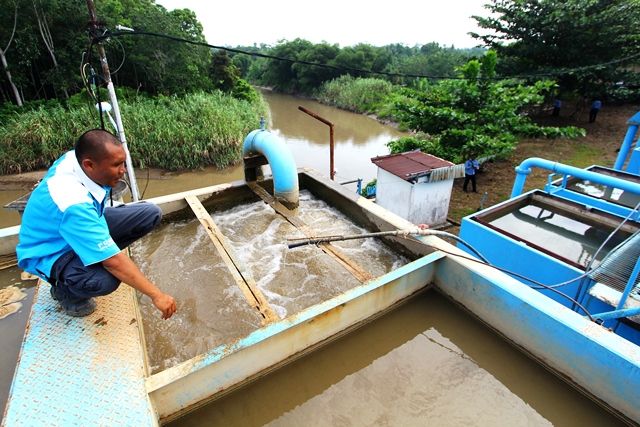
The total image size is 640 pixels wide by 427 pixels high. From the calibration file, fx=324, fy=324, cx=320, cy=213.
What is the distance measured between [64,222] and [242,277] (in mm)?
1342

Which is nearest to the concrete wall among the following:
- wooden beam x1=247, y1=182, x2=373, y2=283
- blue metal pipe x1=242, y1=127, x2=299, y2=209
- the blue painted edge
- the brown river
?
blue metal pipe x1=242, y1=127, x2=299, y2=209

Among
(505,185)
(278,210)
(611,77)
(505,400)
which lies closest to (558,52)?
(611,77)

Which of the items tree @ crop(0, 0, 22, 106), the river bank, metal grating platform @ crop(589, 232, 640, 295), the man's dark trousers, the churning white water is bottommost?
the river bank

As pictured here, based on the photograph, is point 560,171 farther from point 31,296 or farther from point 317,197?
point 31,296

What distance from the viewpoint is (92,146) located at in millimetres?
1750

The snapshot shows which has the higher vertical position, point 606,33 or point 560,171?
point 606,33

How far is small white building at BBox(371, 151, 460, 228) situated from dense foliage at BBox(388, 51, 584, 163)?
1.30m

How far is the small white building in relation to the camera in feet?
18.1

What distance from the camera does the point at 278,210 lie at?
444cm

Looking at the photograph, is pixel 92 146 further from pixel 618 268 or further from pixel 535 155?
pixel 535 155

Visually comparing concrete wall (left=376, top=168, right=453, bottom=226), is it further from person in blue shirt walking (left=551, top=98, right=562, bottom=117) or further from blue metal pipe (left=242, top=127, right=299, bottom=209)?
person in blue shirt walking (left=551, top=98, right=562, bottom=117)

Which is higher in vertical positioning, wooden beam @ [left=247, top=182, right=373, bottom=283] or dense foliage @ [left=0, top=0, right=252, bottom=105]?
dense foliage @ [left=0, top=0, right=252, bottom=105]

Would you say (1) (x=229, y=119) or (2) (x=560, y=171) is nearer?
(2) (x=560, y=171)

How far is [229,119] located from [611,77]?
13676 millimetres
